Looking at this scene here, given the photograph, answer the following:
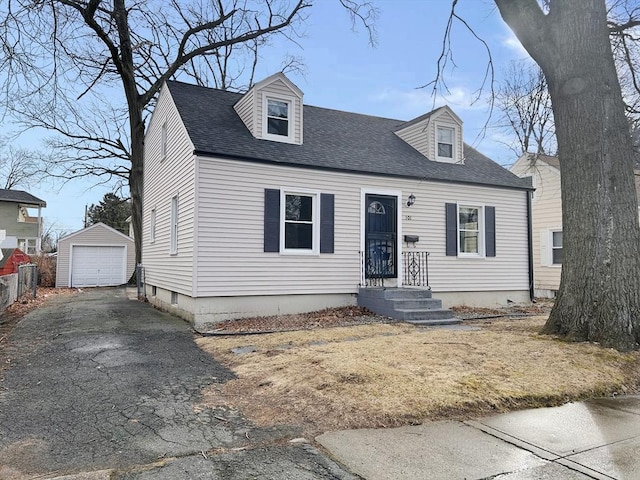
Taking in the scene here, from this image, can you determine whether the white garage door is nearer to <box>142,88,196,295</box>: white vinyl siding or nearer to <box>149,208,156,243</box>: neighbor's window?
<box>142,88,196,295</box>: white vinyl siding

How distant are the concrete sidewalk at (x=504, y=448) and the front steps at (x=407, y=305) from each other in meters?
5.36

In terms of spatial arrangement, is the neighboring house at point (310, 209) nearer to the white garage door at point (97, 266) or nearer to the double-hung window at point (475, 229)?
the double-hung window at point (475, 229)

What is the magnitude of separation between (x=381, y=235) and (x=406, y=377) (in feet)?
22.5

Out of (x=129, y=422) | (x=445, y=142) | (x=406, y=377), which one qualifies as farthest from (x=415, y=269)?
(x=129, y=422)

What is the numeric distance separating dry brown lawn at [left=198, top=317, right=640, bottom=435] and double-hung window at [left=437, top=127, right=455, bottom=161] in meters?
7.55

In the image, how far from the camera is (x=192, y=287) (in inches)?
365

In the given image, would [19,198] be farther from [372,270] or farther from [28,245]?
[372,270]

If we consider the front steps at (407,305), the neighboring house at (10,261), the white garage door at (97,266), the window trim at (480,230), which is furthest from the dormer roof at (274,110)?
the white garage door at (97,266)

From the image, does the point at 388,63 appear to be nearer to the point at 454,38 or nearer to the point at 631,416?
the point at 454,38

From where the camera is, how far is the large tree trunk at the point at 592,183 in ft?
21.2

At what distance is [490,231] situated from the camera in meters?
12.7

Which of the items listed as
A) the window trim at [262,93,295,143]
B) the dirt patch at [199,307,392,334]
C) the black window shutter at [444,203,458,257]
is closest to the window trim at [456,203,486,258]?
the black window shutter at [444,203,458,257]

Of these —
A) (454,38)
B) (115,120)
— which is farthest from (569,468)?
(115,120)

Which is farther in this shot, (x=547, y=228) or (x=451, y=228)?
(x=547, y=228)
